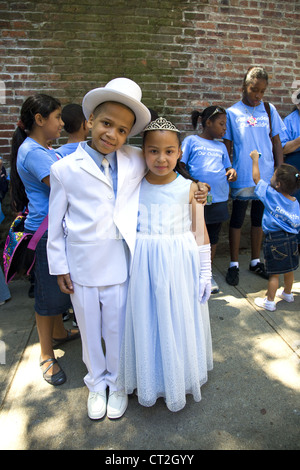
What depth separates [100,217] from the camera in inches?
68.1

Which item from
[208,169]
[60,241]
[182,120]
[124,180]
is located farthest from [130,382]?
[182,120]

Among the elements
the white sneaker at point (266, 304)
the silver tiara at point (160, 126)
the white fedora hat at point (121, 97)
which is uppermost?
the white fedora hat at point (121, 97)

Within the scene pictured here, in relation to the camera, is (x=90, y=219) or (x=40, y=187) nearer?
(x=90, y=219)

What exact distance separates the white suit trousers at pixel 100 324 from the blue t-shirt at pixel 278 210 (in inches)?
67.9

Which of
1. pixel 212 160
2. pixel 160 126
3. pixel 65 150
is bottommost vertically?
pixel 212 160

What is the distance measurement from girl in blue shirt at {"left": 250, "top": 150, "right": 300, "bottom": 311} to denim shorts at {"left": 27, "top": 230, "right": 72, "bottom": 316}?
76.1 inches

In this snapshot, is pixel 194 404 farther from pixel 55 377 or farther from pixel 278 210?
pixel 278 210

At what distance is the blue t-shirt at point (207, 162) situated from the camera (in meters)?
3.03

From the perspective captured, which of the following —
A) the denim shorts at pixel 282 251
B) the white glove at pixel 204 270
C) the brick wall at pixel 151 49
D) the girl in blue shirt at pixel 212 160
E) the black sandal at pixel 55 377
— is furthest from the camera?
the brick wall at pixel 151 49

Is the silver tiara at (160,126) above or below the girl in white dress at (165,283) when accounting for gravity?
above

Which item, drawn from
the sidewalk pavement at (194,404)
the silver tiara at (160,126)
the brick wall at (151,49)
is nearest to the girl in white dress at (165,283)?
the silver tiara at (160,126)

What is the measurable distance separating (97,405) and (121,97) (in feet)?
5.90

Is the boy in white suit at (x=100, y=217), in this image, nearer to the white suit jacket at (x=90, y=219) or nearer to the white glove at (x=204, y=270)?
the white suit jacket at (x=90, y=219)

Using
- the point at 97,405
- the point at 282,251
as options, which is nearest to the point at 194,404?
the point at 97,405
